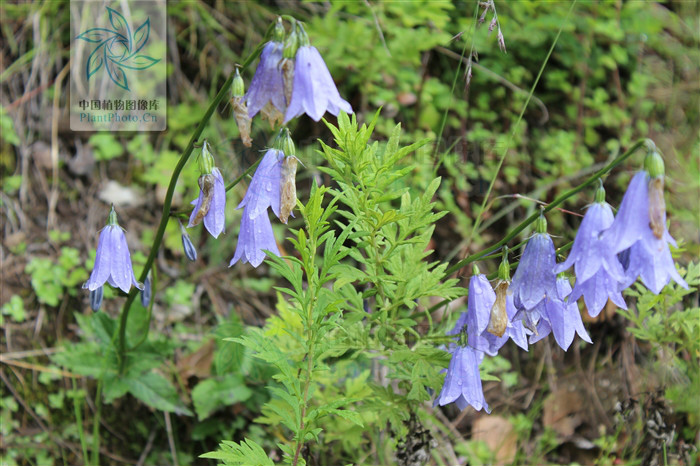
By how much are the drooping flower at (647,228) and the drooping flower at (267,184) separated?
1.00 metres

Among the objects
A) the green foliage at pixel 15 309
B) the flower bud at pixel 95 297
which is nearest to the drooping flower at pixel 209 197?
the flower bud at pixel 95 297

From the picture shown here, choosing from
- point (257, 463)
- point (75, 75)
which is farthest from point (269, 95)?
point (75, 75)

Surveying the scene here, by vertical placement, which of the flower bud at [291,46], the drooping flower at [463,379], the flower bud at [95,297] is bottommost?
the flower bud at [95,297]

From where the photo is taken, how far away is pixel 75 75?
4.05 metres

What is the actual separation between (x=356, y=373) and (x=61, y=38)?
3211mm

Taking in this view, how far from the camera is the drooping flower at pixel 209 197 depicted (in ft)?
6.50

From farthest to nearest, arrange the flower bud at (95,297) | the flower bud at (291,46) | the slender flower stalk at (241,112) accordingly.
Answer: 1. the flower bud at (95,297)
2. the slender flower stalk at (241,112)
3. the flower bud at (291,46)

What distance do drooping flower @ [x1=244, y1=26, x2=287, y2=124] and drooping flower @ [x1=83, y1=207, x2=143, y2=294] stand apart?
782 mm

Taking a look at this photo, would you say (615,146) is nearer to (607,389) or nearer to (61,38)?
(607,389)

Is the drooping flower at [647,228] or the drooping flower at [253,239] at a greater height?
the drooping flower at [647,228]

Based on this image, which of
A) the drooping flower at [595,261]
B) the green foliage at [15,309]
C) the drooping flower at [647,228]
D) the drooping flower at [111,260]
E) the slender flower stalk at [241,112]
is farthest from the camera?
the green foliage at [15,309]

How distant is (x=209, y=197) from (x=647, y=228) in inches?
51.2

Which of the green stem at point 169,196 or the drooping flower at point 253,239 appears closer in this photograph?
the green stem at point 169,196

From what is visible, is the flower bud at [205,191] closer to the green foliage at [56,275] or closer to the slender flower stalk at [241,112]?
the slender flower stalk at [241,112]
